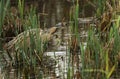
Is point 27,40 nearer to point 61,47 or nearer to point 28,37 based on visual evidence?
point 28,37

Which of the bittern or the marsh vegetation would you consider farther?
the bittern

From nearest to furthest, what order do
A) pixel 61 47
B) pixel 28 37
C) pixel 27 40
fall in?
pixel 27 40 < pixel 28 37 < pixel 61 47

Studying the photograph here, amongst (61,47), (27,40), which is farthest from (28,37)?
(61,47)

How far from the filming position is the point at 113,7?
729 cm

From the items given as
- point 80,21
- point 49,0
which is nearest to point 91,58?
point 80,21

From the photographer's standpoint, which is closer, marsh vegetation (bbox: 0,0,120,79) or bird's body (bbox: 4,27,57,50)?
marsh vegetation (bbox: 0,0,120,79)

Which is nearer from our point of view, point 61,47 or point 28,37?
point 28,37

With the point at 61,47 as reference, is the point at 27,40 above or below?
above

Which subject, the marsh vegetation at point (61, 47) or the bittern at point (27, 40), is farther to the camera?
the bittern at point (27, 40)

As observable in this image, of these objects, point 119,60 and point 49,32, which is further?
point 49,32

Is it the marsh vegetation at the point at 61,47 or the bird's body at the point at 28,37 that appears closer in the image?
the marsh vegetation at the point at 61,47

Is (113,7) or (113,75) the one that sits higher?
(113,7)

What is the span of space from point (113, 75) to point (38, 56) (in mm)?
998

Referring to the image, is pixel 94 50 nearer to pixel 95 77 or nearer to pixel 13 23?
pixel 95 77
